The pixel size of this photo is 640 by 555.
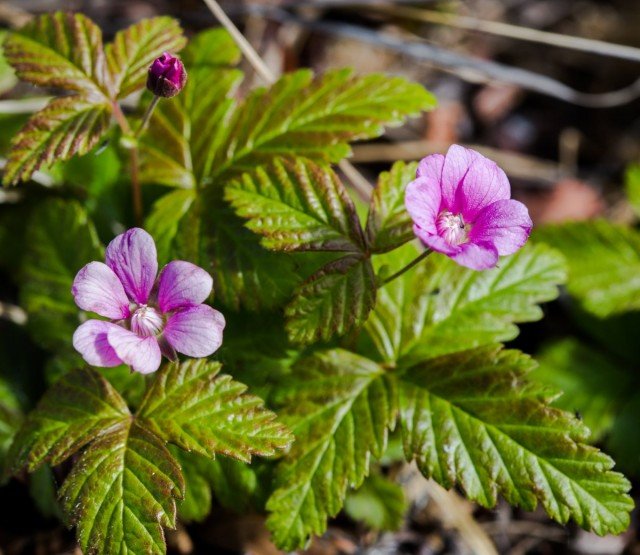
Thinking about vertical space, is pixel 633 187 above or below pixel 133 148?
below

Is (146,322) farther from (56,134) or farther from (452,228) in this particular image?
(452,228)

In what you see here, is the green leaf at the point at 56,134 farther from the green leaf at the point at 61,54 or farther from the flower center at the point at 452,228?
the flower center at the point at 452,228

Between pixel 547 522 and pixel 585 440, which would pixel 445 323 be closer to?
Result: pixel 585 440

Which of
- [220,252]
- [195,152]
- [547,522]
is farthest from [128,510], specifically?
[547,522]

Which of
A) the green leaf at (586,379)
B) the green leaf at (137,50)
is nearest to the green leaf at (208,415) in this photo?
the green leaf at (137,50)

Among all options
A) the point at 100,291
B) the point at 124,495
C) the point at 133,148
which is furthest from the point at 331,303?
the point at 133,148

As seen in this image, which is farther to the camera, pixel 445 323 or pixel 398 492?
pixel 398 492
